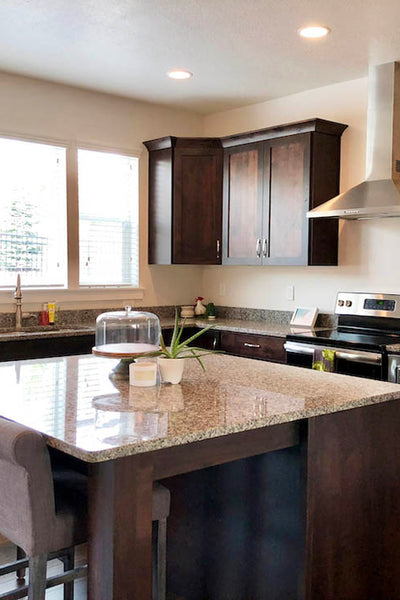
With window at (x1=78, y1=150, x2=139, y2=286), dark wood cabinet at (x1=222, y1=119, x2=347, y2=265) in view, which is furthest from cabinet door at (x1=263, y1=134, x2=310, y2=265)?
window at (x1=78, y1=150, x2=139, y2=286)

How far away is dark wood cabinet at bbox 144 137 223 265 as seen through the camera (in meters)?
5.05

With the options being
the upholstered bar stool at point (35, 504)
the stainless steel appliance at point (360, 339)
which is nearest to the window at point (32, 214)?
the stainless steel appliance at point (360, 339)

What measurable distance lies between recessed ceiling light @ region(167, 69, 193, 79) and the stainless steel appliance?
1872mm

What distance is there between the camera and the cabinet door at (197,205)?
506cm

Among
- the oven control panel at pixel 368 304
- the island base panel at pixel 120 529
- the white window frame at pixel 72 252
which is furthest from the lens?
the white window frame at pixel 72 252

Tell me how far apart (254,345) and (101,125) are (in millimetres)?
2135

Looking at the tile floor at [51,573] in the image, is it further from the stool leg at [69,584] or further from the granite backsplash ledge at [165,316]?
the granite backsplash ledge at [165,316]

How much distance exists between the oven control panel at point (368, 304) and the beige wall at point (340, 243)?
101 millimetres

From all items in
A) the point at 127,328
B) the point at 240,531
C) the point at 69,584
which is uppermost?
the point at 127,328

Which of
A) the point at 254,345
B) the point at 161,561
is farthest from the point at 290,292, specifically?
the point at 161,561

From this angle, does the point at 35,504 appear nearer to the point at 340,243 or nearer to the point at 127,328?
the point at 127,328

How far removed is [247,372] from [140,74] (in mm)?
2656

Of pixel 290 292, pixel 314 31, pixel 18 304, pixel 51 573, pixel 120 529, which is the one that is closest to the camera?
pixel 120 529

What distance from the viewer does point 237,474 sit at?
229cm
